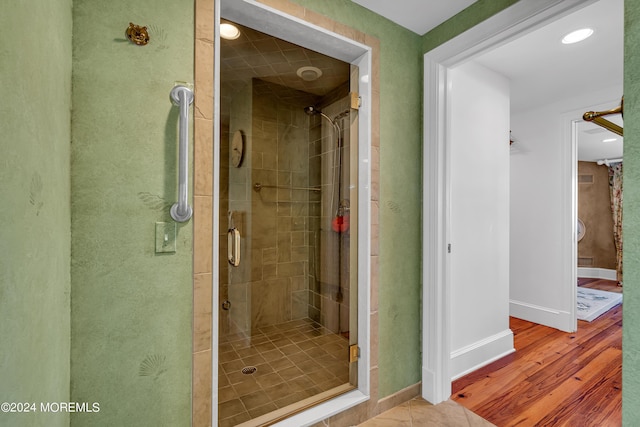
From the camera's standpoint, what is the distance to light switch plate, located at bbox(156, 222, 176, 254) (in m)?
1.15

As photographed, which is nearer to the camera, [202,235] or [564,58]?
[202,235]

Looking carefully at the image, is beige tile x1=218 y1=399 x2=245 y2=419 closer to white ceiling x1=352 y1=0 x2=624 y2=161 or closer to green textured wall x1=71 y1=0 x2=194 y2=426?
green textured wall x1=71 y1=0 x2=194 y2=426

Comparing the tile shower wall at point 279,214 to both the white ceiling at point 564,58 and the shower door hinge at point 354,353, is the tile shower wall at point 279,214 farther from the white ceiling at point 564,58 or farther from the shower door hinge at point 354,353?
the white ceiling at point 564,58

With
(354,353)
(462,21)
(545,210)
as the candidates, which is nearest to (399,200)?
(354,353)

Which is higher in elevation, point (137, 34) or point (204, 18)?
point (204, 18)

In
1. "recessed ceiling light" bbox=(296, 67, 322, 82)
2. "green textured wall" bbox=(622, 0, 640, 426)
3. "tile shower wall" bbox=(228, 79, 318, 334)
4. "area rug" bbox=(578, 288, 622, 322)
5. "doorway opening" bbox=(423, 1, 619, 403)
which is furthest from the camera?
"area rug" bbox=(578, 288, 622, 322)

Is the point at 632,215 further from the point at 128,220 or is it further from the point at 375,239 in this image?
the point at 128,220

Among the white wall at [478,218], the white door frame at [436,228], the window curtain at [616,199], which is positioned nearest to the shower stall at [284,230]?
the white door frame at [436,228]

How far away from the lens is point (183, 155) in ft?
3.67

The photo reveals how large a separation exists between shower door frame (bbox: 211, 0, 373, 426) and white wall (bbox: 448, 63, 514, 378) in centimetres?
76

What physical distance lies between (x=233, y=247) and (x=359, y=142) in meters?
1.28

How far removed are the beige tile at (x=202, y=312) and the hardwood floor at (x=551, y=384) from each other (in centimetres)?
164

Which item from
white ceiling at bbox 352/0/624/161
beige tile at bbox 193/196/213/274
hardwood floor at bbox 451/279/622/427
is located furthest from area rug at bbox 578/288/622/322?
beige tile at bbox 193/196/213/274

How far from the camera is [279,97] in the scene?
2547mm
